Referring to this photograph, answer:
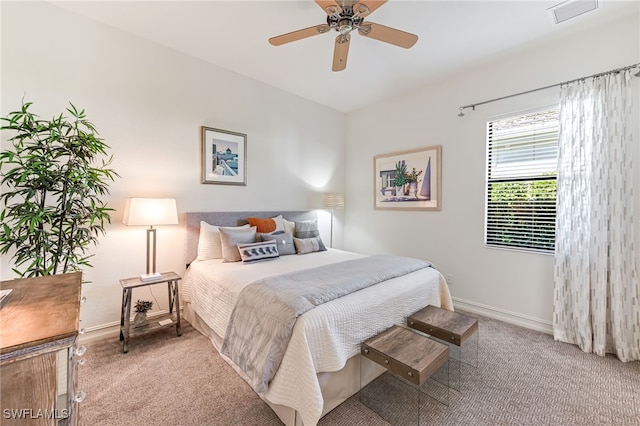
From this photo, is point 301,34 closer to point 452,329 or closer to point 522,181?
point 452,329

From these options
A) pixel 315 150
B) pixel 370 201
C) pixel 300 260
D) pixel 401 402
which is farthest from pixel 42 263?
pixel 370 201

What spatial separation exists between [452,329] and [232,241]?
2.12m

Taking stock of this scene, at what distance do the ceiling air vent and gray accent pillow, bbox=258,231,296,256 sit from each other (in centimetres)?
320

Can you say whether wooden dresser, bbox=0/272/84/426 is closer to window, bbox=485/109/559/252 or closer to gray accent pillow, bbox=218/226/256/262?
gray accent pillow, bbox=218/226/256/262

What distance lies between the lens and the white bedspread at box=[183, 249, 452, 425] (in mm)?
1432

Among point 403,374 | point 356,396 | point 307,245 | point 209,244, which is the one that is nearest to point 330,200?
point 307,245

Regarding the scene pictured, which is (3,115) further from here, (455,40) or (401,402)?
(455,40)

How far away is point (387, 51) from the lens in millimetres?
2854

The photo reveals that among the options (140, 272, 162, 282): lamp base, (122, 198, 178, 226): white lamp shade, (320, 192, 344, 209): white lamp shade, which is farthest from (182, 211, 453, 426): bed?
(320, 192, 344, 209): white lamp shade

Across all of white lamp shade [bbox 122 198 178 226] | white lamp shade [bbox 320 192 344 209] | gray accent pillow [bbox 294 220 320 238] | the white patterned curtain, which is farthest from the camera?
white lamp shade [bbox 320 192 344 209]

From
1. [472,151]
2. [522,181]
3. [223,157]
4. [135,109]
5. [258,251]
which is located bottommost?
[258,251]

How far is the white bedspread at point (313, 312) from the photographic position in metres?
1.43

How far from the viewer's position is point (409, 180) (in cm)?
381

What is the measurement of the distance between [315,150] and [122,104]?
99.2 inches
